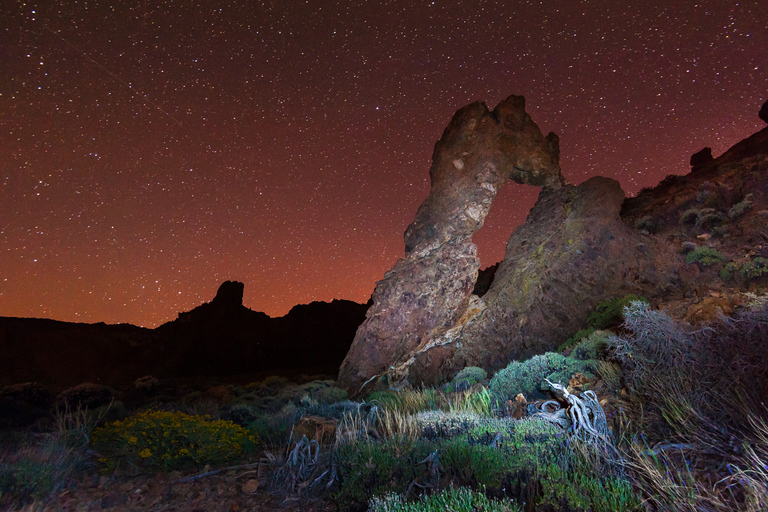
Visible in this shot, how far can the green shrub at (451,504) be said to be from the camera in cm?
228

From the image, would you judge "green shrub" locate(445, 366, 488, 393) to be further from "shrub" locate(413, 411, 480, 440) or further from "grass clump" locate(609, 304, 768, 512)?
"grass clump" locate(609, 304, 768, 512)

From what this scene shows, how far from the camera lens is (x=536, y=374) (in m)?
7.09

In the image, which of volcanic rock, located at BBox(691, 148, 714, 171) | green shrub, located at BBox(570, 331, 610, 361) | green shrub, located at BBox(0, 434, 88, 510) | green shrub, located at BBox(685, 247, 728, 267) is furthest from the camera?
volcanic rock, located at BBox(691, 148, 714, 171)

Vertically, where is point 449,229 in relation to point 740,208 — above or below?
above

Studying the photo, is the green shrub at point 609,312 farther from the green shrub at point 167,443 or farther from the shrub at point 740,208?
the green shrub at point 167,443

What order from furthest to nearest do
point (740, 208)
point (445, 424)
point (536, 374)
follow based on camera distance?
point (740, 208)
point (536, 374)
point (445, 424)

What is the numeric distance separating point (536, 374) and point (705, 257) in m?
8.29

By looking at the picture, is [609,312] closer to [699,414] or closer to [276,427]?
[699,414]

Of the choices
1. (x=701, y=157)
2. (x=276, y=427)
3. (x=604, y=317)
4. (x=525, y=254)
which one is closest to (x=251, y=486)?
(x=276, y=427)

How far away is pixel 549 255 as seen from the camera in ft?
43.5

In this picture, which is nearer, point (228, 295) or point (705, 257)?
point (705, 257)

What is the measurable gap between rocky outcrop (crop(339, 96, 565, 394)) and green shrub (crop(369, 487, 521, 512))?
33.7 ft

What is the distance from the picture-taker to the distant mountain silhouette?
35.2 meters

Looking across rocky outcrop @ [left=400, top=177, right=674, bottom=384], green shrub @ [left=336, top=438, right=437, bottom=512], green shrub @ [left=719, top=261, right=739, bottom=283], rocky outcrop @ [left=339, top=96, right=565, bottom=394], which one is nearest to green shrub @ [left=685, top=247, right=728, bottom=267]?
green shrub @ [left=719, top=261, right=739, bottom=283]
